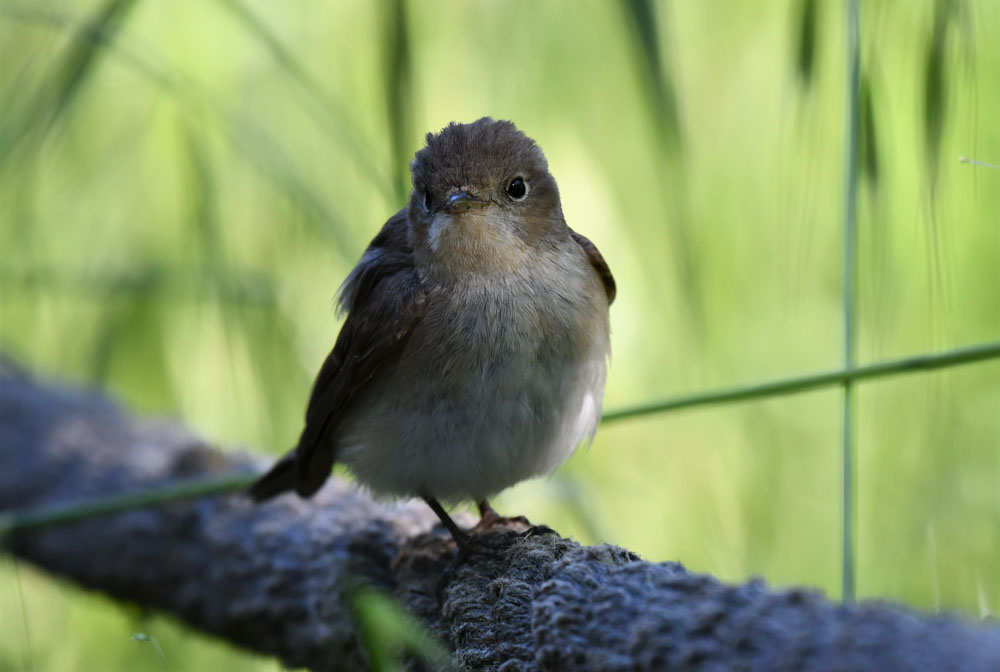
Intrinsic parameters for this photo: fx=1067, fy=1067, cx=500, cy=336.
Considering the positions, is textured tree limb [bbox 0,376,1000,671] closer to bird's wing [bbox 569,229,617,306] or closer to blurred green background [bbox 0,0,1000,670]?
blurred green background [bbox 0,0,1000,670]

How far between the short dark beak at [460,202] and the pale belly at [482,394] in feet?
0.71

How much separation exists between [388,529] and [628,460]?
1559mm

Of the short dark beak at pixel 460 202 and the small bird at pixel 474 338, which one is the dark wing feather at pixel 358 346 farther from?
the short dark beak at pixel 460 202

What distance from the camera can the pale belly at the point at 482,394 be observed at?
2656 millimetres

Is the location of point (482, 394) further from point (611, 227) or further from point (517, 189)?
point (611, 227)

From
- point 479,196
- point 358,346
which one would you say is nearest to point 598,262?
point 479,196

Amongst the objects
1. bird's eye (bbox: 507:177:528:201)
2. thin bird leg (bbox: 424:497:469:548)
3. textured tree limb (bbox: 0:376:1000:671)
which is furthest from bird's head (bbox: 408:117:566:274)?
textured tree limb (bbox: 0:376:1000:671)

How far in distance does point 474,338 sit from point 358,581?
25.9 inches

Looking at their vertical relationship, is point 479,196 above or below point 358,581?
above

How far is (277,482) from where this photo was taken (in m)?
3.03

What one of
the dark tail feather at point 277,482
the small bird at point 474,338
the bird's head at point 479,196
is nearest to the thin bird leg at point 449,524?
the small bird at point 474,338

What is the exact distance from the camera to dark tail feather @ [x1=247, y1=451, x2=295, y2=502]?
301cm

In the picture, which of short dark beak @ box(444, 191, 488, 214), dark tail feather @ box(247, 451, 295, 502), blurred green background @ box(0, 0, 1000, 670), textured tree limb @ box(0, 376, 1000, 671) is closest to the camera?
textured tree limb @ box(0, 376, 1000, 671)

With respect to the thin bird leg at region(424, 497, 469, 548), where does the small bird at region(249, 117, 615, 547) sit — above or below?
above
